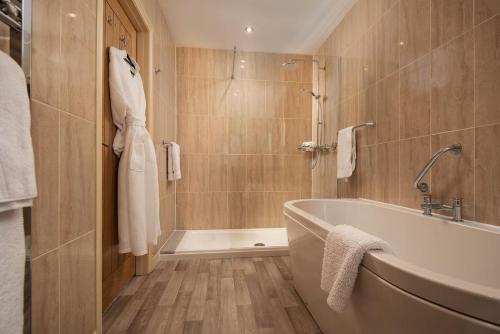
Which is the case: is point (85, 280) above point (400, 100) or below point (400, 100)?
below

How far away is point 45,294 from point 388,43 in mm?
2432

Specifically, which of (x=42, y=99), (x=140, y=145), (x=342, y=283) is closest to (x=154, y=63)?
(x=140, y=145)

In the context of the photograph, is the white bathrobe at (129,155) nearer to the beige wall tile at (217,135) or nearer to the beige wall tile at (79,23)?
the beige wall tile at (79,23)

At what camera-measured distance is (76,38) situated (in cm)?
99

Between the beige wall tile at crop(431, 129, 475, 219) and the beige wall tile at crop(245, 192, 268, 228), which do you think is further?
the beige wall tile at crop(245, 192, 268, 228)

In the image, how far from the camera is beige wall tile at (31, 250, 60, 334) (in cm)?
75

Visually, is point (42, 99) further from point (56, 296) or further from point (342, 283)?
point (342, 283)

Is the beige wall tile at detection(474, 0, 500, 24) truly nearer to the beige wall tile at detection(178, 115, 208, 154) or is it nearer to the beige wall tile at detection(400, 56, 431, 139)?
the beige wall tile at detection(400, 56, 431, 139)

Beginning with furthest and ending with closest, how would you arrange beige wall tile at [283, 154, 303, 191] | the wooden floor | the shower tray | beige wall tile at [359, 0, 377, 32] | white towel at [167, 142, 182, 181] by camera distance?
1. beige wall tile at [283, 154, 303, 191]
2. white towel at [167, 142, 182, 181]
3. the shower tray
4. beige wall tile at [359, 0, 377, 32]
5. the wooden floor

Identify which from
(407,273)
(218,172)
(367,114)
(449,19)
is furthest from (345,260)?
(218,172)

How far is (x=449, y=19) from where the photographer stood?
1.23 metres

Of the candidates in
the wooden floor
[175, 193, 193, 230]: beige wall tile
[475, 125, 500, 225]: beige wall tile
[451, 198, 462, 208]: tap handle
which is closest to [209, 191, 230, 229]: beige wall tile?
[175, 193, 193, 230]: beige wall tile

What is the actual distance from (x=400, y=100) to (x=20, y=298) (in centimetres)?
210

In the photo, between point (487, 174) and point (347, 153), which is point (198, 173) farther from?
point (487, 174)
